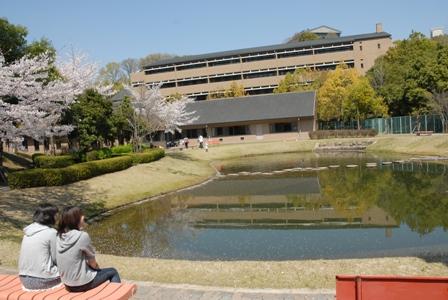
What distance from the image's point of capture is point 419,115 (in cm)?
4800

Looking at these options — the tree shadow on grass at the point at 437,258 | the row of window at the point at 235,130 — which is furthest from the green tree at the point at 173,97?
the tree shadow on grass at the point at 437,258

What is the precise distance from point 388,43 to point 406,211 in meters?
64.1

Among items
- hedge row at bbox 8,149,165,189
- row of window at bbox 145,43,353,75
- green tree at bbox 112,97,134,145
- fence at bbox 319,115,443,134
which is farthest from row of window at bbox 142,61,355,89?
hedge row at bbox 8,149,165,189

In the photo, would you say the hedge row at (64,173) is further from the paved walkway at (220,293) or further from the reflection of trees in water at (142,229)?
the paved walkway at (220,293)

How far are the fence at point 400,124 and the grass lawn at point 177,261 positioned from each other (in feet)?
28.4

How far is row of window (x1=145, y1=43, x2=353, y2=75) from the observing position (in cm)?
7312

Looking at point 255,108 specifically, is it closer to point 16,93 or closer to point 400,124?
point 400,124

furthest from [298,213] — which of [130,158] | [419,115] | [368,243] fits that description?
[419,115]

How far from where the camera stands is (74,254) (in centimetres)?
536

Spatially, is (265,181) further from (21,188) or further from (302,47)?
(302,47)

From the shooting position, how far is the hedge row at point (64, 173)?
61.7 ft

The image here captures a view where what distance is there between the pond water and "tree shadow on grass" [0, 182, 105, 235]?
157 cm

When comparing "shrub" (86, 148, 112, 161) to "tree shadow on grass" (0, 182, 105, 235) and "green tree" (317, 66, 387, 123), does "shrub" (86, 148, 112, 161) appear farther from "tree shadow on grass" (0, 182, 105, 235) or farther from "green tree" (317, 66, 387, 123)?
"green tree" (317, 66, 387, 123)

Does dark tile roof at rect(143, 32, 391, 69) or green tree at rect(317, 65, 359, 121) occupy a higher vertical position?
dark tile roof at rect(143, 32, 391, 69)
